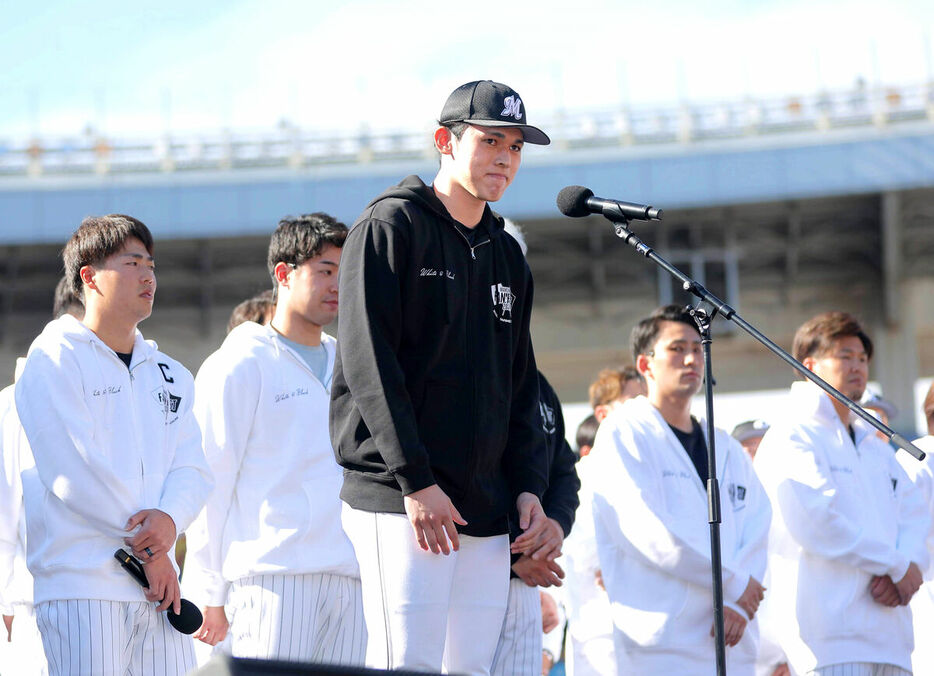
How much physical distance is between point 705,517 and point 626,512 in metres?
0.36

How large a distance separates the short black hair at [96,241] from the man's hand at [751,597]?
2.94 metres

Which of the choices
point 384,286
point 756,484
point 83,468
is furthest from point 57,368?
point 756,484

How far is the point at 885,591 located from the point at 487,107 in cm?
337

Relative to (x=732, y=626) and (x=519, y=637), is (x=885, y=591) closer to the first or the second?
(x=732, y=626)

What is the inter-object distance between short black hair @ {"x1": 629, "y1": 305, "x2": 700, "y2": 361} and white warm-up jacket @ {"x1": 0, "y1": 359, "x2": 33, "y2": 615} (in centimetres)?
280

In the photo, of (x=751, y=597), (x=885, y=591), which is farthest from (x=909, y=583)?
(x=751, y=597)

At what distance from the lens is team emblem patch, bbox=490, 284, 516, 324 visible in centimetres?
342

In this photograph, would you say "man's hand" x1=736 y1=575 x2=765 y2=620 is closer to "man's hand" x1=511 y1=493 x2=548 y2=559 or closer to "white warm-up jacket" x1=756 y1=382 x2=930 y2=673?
"white warm-up jacket" x1=756 y1=382 x2=930 y2=673

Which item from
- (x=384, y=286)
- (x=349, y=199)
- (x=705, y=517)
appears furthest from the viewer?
(x=349, y=199)

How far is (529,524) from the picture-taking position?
3.38 meters

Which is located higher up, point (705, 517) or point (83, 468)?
point (83, 468)

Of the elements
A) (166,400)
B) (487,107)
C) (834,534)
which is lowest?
(834,534)

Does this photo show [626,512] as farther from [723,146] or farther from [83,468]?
[723,146]

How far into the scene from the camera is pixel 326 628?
4.43 meters
